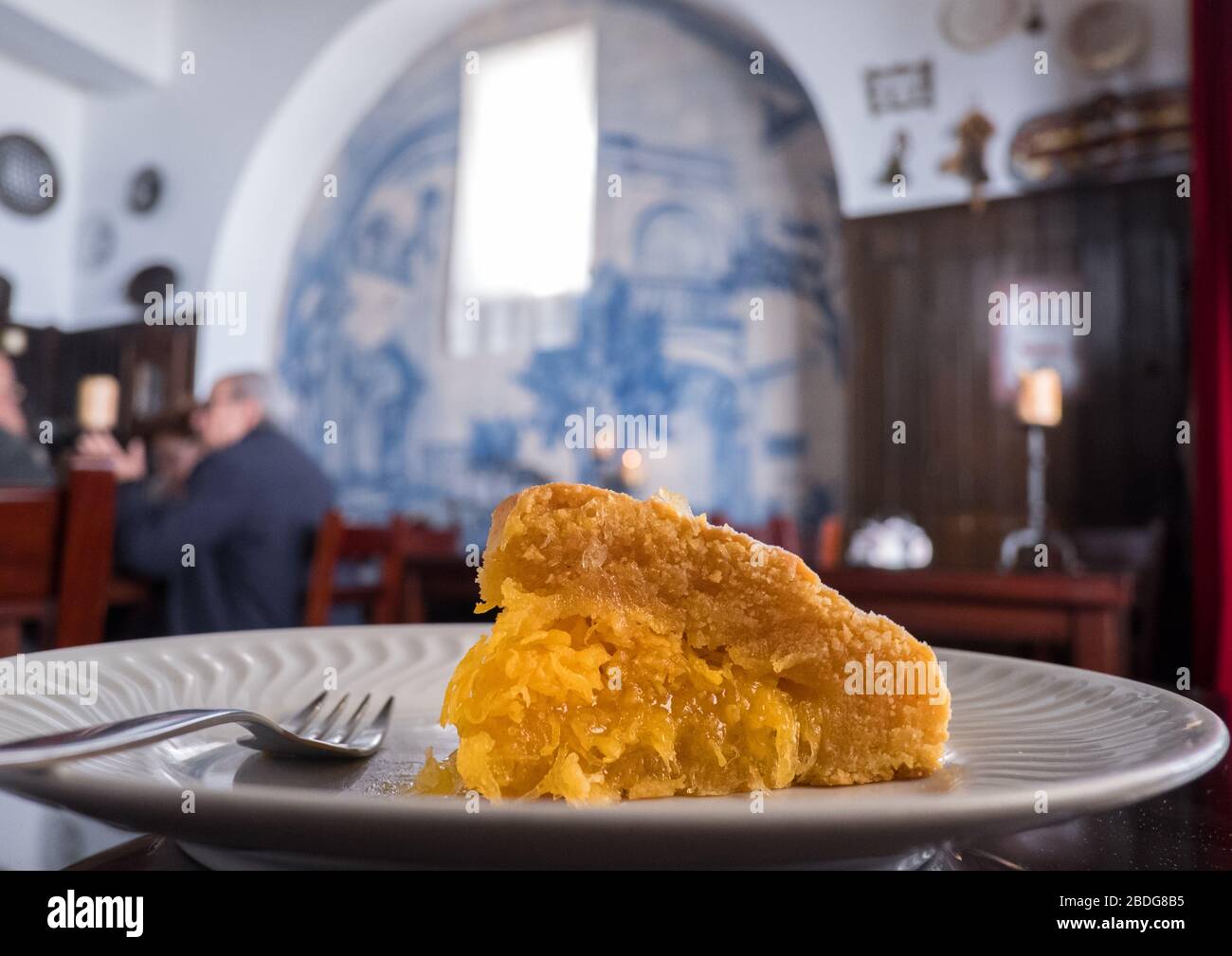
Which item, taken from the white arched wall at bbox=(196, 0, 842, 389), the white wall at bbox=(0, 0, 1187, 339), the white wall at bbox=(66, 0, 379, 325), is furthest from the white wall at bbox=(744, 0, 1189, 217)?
the white wall at bbox=(66, 0, 379, 325)

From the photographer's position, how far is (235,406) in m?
4.23

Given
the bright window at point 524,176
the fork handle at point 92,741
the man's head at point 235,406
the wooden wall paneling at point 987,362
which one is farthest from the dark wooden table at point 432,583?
Result: the bright window at point 524,176

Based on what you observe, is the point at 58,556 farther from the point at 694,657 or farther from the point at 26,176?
the point at 26,176

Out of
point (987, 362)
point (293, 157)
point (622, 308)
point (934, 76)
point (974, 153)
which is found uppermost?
point (293, 157)

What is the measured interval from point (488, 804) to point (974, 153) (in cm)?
642

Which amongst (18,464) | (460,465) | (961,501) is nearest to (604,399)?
(460,465)

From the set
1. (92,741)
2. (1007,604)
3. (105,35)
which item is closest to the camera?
(92,741)

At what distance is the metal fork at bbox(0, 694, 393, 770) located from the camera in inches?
19.5

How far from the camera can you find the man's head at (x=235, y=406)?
421 cm

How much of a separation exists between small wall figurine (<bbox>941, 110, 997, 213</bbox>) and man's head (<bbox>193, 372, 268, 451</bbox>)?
174 inches

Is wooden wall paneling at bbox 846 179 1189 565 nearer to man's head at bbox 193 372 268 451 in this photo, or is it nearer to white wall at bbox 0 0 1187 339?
white wall at bbox 0 0 1187 339

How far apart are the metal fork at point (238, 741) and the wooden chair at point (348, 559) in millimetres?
2263

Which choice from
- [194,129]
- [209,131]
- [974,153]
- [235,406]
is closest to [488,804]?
[235,406]

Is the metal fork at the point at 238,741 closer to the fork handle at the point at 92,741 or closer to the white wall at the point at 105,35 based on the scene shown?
the fork handle at the point at 92,741
